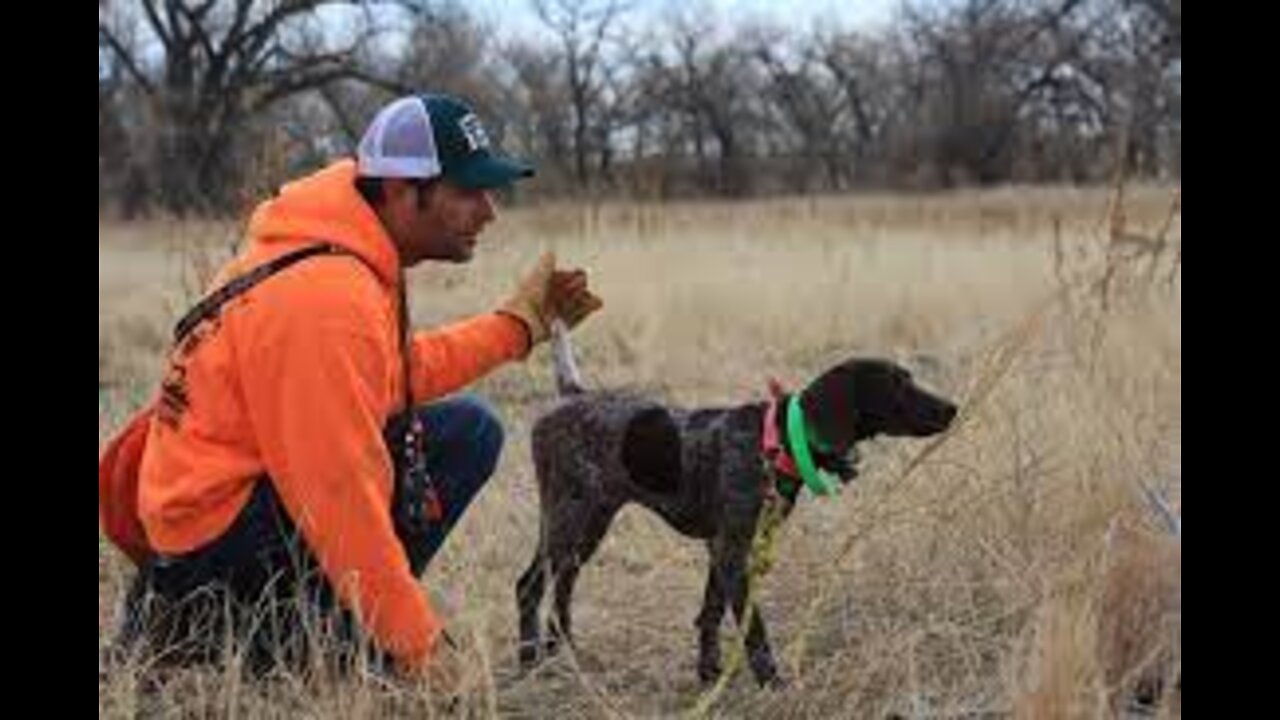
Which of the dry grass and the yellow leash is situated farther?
the yellow leash

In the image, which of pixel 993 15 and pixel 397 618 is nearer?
pixel 397 618

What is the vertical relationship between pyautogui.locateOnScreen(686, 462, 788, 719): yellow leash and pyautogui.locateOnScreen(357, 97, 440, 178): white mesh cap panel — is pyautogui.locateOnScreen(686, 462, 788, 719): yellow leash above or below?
below

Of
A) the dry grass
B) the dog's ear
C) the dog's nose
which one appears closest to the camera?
the dry grass

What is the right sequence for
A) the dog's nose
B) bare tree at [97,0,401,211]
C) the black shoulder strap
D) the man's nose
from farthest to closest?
bare tree at [97,0,401,211]
the dog's nose
the man's nose
the black shoulder strap

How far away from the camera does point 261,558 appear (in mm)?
3854

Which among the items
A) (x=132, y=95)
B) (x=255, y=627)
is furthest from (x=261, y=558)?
(x=132, y=95)

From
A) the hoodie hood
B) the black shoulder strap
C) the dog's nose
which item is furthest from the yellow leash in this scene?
the black shoulder strap

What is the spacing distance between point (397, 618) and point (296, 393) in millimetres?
444

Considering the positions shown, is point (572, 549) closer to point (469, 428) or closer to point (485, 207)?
point (469, 428)

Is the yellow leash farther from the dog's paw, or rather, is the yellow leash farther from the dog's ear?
the dog's paw

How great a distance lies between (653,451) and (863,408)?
0.47 m

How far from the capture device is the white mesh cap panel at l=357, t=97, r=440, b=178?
3840 millimetres

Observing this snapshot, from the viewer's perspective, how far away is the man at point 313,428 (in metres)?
3.54
